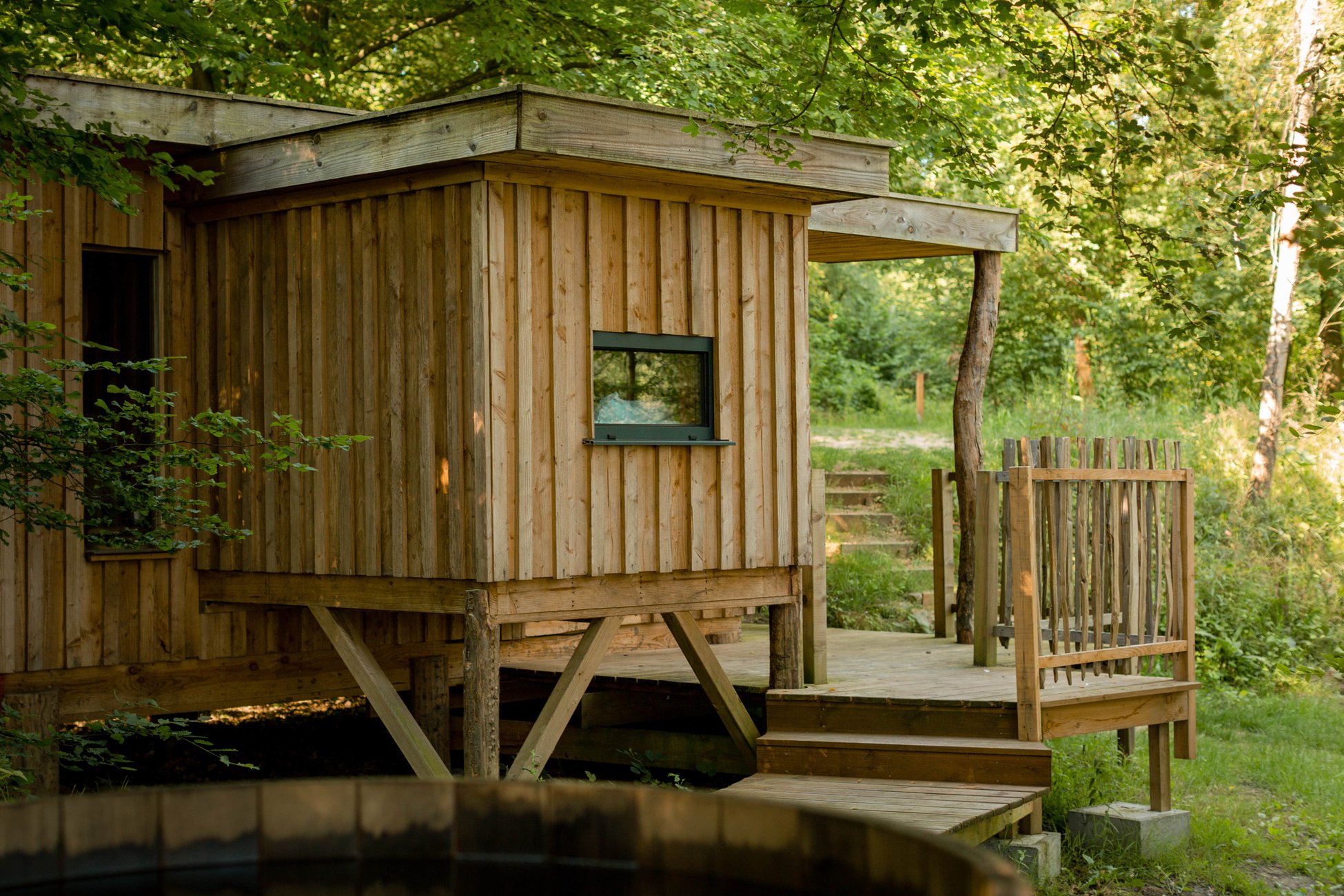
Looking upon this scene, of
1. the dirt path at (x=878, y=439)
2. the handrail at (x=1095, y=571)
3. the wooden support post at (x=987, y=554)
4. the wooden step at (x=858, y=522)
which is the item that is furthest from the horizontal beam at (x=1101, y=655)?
the dirt path at (x=878, y=439)

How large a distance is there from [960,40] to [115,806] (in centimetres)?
732

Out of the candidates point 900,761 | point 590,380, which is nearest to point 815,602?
point 900,761

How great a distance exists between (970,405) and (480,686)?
4.70 meters

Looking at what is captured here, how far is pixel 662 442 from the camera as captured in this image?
728 cm

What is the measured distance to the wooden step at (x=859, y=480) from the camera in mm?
15812

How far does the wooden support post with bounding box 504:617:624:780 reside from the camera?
22.7 ft

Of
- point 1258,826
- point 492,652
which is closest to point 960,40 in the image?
point 492,652

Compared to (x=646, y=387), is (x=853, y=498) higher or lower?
lower

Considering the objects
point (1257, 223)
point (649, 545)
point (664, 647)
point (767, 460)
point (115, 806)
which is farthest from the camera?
point (1257, 223)

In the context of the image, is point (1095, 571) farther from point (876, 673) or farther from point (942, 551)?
point (942, 551)

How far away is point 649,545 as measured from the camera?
23.9ft

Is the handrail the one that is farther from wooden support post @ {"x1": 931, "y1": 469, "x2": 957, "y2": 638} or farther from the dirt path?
the dirt path

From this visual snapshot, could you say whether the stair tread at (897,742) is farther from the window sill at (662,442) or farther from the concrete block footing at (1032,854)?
the window sill at (662,442)

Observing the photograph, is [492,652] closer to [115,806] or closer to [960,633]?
[960,633]
